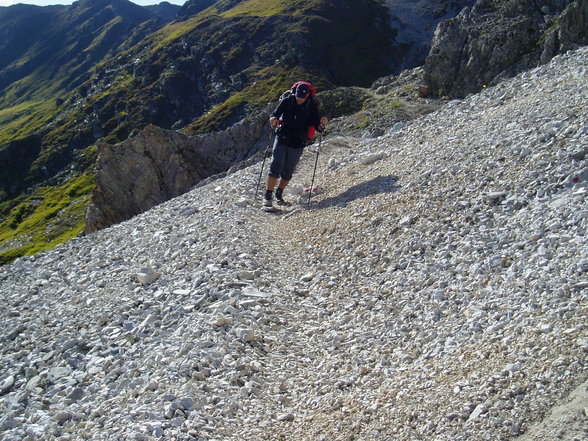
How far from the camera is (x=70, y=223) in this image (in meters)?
105

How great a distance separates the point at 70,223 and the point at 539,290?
111 m

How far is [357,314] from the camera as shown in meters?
9.69

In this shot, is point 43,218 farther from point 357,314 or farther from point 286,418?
point 286,418

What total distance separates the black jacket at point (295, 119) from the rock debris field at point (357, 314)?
7.89 ft

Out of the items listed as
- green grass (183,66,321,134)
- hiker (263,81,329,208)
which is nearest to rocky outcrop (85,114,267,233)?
hiker (263,81,329,208)

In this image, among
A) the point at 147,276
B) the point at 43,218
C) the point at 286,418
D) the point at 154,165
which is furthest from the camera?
the point at 43,218

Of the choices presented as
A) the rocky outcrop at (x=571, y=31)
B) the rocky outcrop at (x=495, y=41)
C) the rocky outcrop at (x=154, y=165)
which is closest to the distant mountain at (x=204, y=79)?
the rocky outcrop at (x=154, y=165)

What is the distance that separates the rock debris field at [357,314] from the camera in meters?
6.50

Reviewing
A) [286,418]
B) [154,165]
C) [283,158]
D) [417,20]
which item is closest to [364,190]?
[283,158]

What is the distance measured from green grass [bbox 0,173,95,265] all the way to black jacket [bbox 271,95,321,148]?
3376 inches

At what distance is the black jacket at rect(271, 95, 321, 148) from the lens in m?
16.4

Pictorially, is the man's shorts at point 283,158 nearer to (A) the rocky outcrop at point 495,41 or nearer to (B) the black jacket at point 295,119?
(B) the black jacket at point 295,119

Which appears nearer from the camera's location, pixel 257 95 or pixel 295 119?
pixel 295 119

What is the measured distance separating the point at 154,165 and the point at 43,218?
77.8 metres
